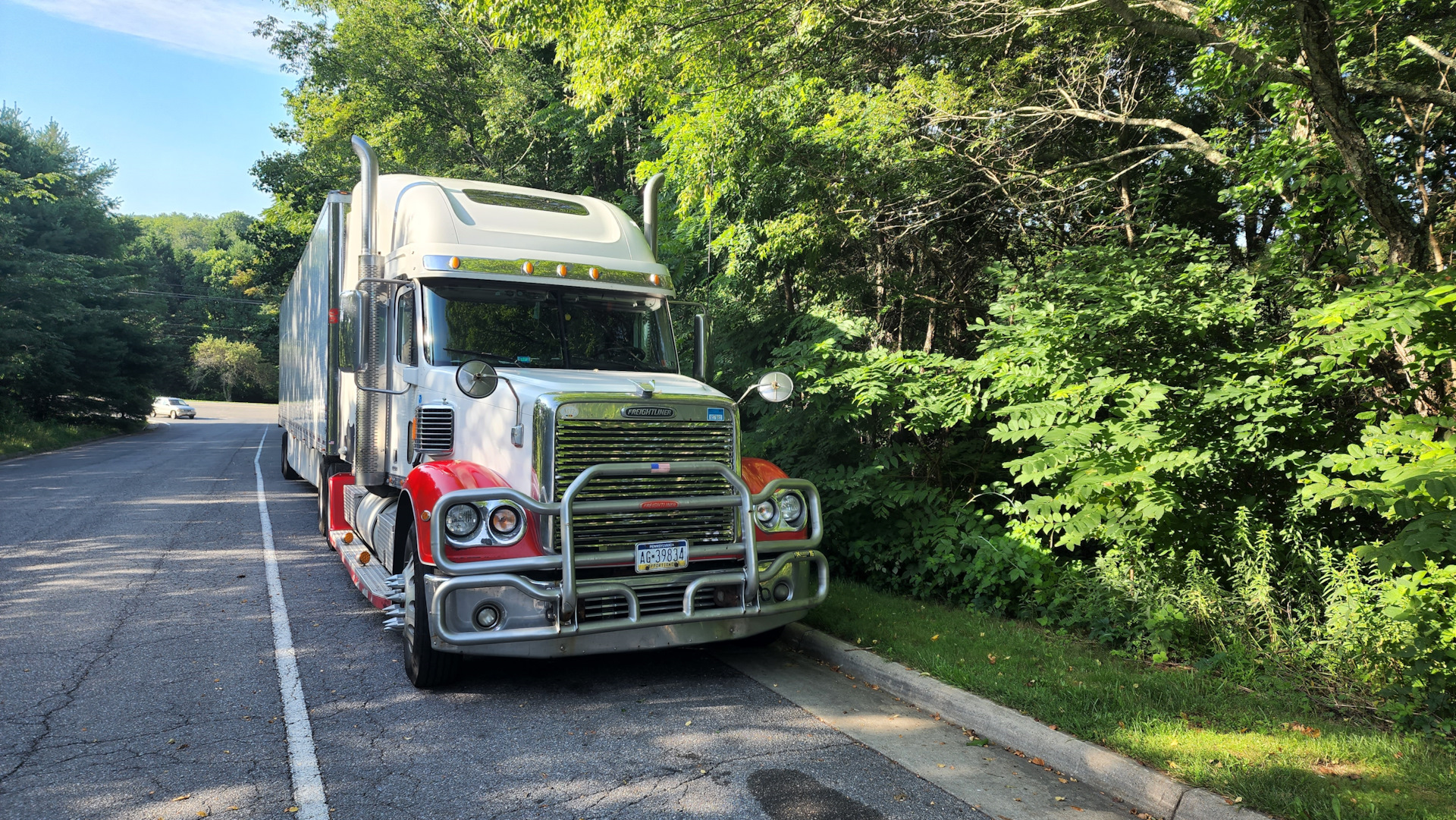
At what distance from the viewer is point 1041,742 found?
14.3 feet

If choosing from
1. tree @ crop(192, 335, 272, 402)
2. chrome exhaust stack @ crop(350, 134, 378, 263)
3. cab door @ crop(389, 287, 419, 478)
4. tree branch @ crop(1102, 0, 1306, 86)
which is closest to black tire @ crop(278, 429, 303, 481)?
chrome exhaust stack @ crop(350, 134, 378, 263)

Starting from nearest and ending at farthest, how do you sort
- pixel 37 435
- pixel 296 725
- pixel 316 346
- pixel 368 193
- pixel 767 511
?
pixel 296 725 < pixel 767 511 < pixel 368 193 < pixel 316 346 < pixel 37 435

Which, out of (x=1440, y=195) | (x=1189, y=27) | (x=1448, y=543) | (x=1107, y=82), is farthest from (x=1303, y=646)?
(x=1107, y=82)

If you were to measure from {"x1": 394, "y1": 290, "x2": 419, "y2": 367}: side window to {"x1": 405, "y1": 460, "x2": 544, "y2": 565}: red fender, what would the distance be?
4.06ft

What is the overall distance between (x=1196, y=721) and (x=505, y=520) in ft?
12.9

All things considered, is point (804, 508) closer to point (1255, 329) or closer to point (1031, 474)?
point (1031, 474)

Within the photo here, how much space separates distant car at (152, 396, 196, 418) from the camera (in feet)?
172

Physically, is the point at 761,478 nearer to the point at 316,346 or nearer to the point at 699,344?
the point at 699,344

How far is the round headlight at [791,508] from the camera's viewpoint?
586 cm

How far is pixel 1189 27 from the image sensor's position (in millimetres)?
7293

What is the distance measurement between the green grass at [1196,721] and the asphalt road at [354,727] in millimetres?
1001

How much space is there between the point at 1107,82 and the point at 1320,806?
8.12 meters

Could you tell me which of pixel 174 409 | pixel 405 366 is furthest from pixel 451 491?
pixel 174 409

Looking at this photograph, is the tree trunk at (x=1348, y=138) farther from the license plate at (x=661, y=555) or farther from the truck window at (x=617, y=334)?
the license plate at (x=661, y=555)
